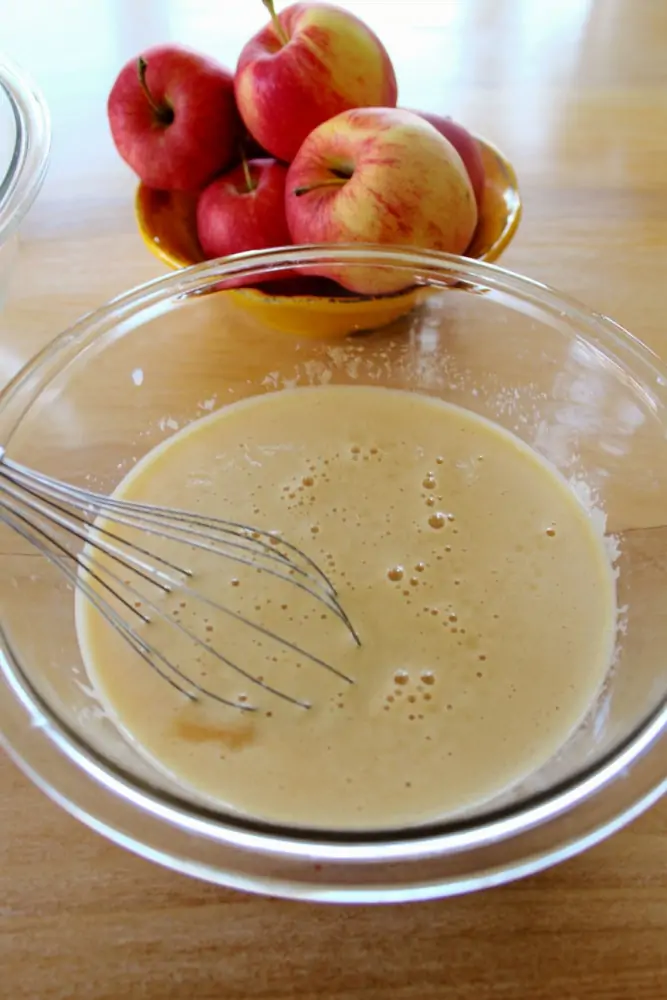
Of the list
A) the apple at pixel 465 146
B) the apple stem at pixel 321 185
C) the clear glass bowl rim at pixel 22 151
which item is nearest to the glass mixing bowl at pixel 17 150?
the clear glass bowl rim at pixel 22 151

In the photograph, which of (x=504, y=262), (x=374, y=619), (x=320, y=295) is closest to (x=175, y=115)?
(x=320, y=295)

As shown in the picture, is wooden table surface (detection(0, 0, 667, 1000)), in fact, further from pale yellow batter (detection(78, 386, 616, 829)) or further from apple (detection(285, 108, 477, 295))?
apple (detection(285, 108, 477, 295))

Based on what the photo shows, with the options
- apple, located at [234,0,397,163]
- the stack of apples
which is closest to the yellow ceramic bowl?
the stack of apples

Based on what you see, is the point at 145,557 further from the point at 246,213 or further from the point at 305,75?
the point at 305,75

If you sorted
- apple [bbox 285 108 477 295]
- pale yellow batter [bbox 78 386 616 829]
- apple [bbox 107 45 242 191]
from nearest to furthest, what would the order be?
1. pale yellow batter [bbox 78 386 616 829]
2. apple [bbox 285 108 477 295]
3. apple [bbox 107 45 242 191]

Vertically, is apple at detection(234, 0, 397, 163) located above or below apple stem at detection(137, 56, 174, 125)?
above

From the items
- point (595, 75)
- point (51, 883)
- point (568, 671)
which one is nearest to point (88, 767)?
point (51, 883)

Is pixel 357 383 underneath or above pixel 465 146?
underneath
